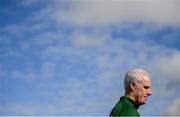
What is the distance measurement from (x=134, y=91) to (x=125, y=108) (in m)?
0.48

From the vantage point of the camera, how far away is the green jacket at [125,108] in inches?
1078

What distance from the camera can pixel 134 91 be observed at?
90.9 feet

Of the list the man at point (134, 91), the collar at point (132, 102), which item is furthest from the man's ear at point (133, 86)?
the collar at point (132, 102)

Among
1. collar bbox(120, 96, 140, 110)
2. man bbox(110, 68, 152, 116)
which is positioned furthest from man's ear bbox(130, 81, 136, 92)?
collar bbox(120, 96, 140, 110)

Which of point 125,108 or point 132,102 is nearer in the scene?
point 125,108

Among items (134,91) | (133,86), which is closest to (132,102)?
(134,91)

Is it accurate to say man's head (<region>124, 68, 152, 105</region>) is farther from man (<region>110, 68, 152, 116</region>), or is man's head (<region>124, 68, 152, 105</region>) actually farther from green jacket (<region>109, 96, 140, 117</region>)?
green jacket (<region>109, 96, 140, 117</region>)

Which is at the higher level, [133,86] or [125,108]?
[133,86]

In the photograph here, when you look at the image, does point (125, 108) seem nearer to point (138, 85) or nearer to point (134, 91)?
point (134, 91)

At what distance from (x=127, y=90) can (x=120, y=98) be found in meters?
0.25

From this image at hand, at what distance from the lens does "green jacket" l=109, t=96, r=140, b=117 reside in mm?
27391

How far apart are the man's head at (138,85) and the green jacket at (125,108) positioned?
13cm

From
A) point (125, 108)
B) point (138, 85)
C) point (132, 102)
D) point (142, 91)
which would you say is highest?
point (138, 85)

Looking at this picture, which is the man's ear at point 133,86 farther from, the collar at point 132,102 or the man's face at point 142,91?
the collar at point 132,102
